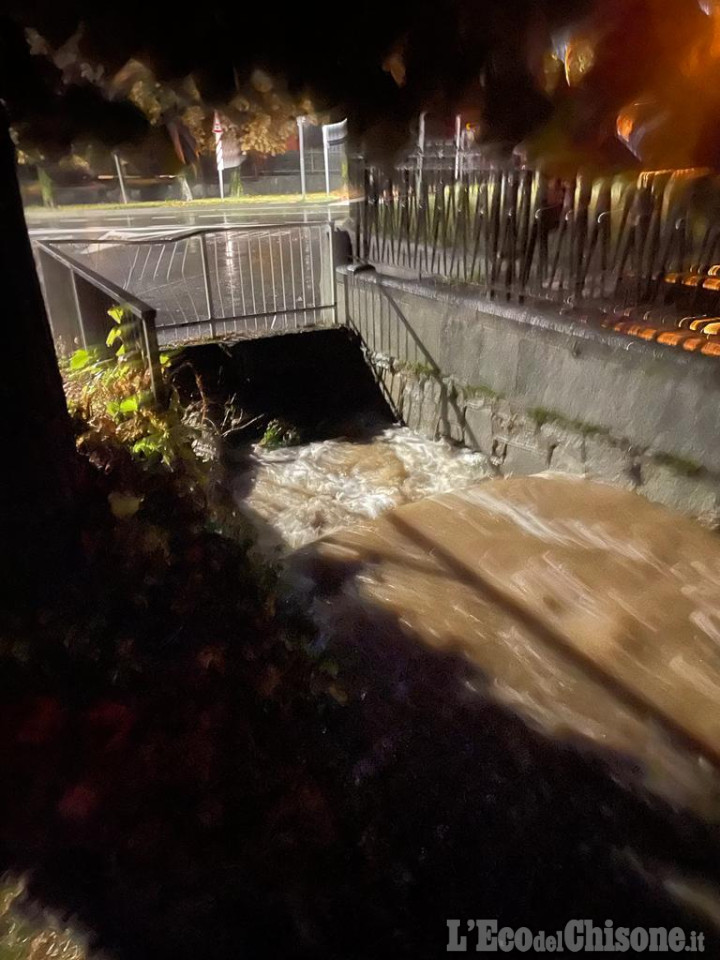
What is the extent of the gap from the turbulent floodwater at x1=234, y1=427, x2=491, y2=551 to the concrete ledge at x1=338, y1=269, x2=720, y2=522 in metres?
0.37

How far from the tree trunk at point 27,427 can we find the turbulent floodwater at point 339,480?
3.97 m

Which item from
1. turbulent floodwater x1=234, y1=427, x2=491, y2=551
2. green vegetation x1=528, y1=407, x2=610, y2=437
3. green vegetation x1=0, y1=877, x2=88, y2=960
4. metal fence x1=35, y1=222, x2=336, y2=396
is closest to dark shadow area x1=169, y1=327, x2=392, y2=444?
metal fence x1=35, y1=222, x2=336, y2=396

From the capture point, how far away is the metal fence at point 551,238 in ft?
19.0

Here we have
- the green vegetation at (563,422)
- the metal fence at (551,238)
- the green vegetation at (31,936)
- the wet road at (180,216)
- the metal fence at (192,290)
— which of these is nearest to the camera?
the green vegetation at (31,936)

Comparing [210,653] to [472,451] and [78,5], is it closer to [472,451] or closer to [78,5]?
[78,5]

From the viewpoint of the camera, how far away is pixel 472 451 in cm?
807

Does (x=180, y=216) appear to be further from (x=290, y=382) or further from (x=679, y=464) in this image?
(x=679, y=464)

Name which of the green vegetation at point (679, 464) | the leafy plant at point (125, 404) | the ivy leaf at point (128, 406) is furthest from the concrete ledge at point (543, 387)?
the ivy leaf at point (128, 406)

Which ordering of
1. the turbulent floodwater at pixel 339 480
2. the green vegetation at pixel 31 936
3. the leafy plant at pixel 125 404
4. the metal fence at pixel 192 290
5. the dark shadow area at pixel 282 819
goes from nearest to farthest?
the green vegetation at pixel 31 936
the dark shadow area at pixel 282 819
the leafy plant at pixel 125 404
the turbulent floodwater at pixel 339 480
the metal fence at pixel 192 290

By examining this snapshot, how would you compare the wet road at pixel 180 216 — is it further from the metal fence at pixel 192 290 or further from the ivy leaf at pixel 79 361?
the ivy leaf at pixel 79 361

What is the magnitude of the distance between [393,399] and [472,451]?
1808 millimetres

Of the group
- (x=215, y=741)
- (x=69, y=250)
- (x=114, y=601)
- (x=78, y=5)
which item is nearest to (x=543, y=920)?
(x=215, y=741)

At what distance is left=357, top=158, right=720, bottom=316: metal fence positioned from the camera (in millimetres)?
5785

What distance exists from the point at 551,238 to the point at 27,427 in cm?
586
